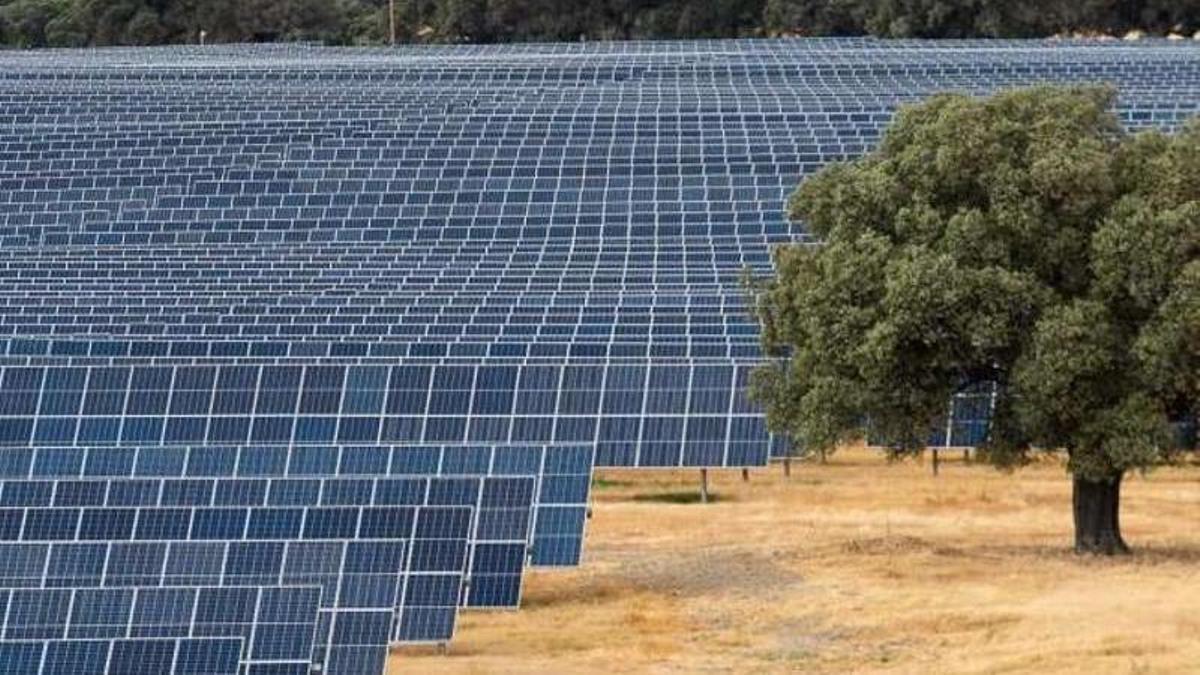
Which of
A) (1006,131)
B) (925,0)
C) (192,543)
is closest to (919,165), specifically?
(1006,131)

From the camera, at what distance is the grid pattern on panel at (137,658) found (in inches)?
808

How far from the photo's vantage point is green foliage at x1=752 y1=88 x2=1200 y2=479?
2988 cm

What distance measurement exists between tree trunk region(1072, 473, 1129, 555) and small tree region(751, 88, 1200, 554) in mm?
23

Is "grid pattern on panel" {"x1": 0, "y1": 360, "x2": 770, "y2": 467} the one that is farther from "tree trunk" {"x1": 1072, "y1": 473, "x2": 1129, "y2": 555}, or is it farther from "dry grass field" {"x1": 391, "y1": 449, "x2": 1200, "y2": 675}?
"tree trunk" {"x1": 1072, "y1": 473, "x2": 1129, "y2": 555}

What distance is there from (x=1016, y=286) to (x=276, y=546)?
9795 millimetres

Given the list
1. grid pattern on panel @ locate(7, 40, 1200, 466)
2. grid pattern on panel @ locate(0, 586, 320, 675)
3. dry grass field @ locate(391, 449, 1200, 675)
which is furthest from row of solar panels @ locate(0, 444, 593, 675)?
grid pattern on panel @ locate(7, 40, 1200, 466)

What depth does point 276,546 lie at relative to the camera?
24.4m

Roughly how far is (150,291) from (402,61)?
128ft

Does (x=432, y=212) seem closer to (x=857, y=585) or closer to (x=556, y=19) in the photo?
(x=857, y=585)

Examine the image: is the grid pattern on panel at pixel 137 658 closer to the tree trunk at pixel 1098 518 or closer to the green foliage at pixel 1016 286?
the green foliage at pixel 1016 286

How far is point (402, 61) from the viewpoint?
8838cm

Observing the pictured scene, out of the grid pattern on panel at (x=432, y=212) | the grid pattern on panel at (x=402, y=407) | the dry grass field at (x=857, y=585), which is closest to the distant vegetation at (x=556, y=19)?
the grid pattern on panel at (x=432, y=212)

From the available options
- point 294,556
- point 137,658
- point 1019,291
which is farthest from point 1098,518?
point 137,658

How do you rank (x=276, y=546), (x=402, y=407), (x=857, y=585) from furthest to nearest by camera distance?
(x=402, y=407) < (x=857, y=585) < (x=276, y=546)
